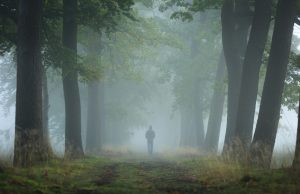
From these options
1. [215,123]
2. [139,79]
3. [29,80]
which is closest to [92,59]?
[139,79]

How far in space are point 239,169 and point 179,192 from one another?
3158mm

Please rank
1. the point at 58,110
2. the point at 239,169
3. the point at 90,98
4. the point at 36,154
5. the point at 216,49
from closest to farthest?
the point at 239,169, the point at 36,154, the point at 90,98, the point at 216,49, the point at 58,110

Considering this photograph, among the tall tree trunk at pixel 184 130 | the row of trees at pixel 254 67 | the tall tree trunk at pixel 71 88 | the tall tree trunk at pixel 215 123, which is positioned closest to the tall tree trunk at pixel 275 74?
the row of trees at pixel 254 67

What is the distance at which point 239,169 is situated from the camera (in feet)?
36.4

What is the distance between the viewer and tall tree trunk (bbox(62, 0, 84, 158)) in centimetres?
1616

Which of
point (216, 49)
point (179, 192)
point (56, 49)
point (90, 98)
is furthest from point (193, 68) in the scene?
point (179, 192)

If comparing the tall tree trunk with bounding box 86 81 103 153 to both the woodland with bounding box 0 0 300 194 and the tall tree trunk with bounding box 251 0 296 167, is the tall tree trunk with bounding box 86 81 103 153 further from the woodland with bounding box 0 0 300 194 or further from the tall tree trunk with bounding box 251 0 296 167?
the tall tree trunk with bounding box 251 0 296 167

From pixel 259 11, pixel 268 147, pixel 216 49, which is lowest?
pixel 268 147

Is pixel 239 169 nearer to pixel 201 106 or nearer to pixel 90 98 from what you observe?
pixel 90 98

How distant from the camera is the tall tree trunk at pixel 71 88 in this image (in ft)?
53.0

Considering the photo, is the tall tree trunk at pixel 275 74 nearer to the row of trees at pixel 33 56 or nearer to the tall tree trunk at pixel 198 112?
the row of trees at pixel 33 56

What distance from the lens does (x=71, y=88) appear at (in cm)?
1756

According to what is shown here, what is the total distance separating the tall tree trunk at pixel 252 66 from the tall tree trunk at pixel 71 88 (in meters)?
5.92

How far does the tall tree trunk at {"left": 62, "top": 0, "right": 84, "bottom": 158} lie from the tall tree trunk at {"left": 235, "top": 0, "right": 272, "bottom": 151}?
19.4ft
